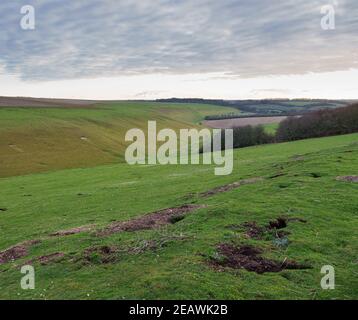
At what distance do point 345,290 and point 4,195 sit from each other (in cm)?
4891

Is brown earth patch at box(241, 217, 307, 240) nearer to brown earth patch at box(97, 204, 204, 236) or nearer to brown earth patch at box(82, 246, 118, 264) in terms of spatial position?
brown earth patch at box(97, 204, 204, 236)

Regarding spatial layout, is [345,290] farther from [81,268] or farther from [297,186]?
[297,186]

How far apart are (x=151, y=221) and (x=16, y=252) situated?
698 centimetres

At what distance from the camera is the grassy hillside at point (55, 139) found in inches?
4254

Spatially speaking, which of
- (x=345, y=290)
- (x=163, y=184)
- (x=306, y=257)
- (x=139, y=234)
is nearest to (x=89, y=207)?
(x=163, y=184)

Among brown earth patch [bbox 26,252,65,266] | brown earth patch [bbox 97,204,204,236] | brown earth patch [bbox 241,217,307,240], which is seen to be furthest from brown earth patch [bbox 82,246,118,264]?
brown earth patch [bbox 241,217,307,240]

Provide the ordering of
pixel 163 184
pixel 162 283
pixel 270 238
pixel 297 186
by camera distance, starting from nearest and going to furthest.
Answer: pixel 162 283
pixel 270 238
pixel 297 186
pixel 163 184

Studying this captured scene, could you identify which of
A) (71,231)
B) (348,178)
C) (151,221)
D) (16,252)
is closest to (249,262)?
(151,221)

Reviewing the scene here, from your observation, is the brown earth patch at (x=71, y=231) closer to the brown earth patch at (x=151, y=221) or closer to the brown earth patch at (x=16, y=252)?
the brown earth patch at (x=16, y=252)

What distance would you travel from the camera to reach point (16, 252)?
21422 millimetres

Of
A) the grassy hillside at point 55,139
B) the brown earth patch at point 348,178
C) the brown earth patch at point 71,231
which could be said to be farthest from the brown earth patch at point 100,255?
the grassy hillside at point 55,139

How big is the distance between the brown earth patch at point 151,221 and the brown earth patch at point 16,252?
145 inches

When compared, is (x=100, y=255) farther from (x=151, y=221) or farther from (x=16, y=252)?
(x=16, y=252)
